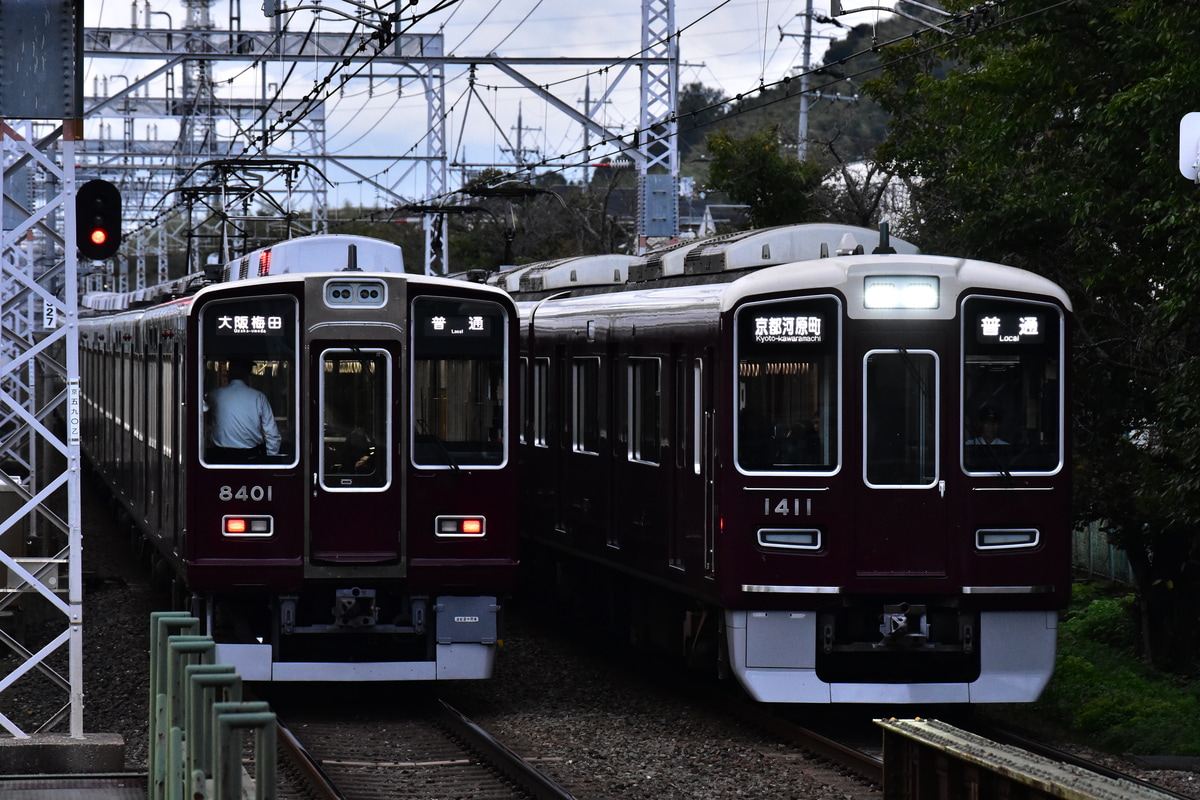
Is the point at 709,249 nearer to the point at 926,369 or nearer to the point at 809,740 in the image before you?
the point at 926,369

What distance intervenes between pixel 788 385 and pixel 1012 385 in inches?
51.8

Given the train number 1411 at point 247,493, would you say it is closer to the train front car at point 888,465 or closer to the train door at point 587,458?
the train front car at point 888,465

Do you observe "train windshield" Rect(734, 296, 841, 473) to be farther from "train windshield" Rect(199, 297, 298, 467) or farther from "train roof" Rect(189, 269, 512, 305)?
"train windshield" Rect(199, 297, 298, 467)

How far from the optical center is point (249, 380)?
427 inches

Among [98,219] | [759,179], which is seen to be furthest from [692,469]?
[759,179]

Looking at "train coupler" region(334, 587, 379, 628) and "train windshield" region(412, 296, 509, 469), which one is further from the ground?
"train windshield" region(412, 296, 509, 469)

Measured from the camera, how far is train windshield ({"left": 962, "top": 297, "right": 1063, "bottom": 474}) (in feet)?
33.8

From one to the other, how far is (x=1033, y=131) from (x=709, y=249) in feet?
12.3

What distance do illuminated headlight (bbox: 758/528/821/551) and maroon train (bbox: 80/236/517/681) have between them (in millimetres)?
1738

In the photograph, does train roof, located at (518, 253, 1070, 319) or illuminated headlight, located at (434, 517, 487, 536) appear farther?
illuminated headlight, located at (434, 517, 487, 536)

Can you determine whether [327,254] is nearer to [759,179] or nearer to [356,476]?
[356,476]

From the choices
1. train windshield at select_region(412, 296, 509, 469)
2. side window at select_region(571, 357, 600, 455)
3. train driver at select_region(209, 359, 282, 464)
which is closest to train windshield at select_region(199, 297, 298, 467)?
train driver at select_region(209, 359, 282, 464)

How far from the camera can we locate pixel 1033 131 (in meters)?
14.1

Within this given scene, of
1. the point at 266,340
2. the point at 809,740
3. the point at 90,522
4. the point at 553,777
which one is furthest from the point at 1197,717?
the point at 90,522
